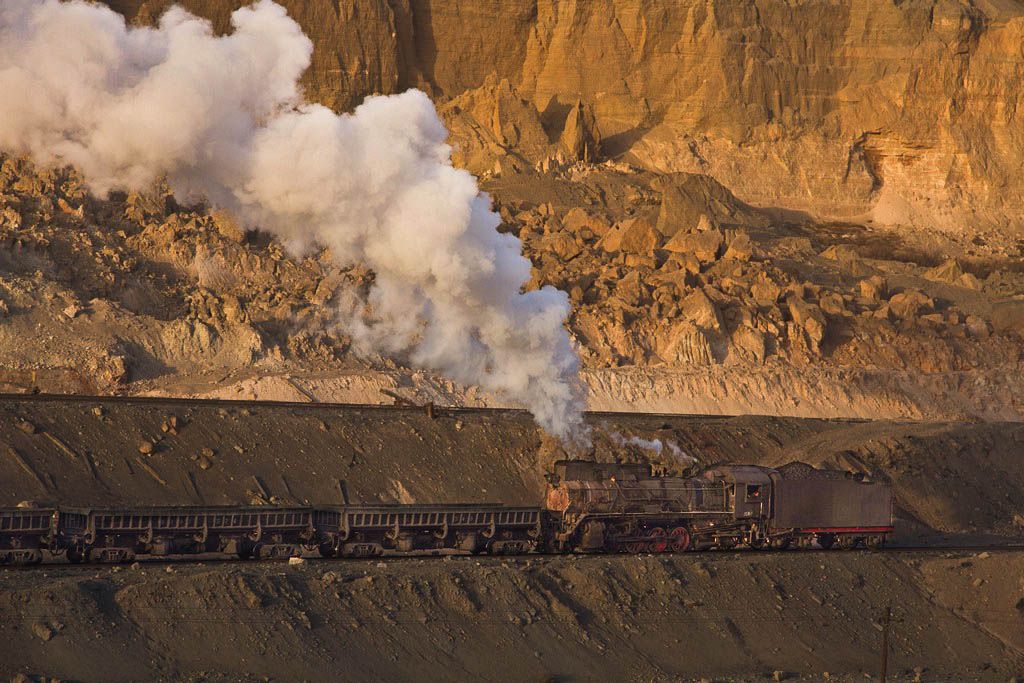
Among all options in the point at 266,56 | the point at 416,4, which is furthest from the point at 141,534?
the point at 416,4

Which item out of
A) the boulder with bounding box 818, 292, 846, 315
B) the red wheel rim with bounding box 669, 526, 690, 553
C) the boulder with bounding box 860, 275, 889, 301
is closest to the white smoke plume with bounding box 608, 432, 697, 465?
the red wheel rim with bounding box 669, 526, 690, 553

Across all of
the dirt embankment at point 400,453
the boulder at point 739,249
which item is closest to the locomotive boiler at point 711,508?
the dirt embankment at point 400,453

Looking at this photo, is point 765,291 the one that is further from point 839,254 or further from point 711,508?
point 711,508

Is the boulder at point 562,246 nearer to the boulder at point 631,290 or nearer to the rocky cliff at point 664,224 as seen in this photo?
the rocky cliff at point 664,224

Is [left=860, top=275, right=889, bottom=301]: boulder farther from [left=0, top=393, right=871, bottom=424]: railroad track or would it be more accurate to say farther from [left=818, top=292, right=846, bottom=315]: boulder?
[left=0, top=393, right=871, bottom=424]: railroad track

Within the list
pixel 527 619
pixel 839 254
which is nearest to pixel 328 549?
pixel 527 619
